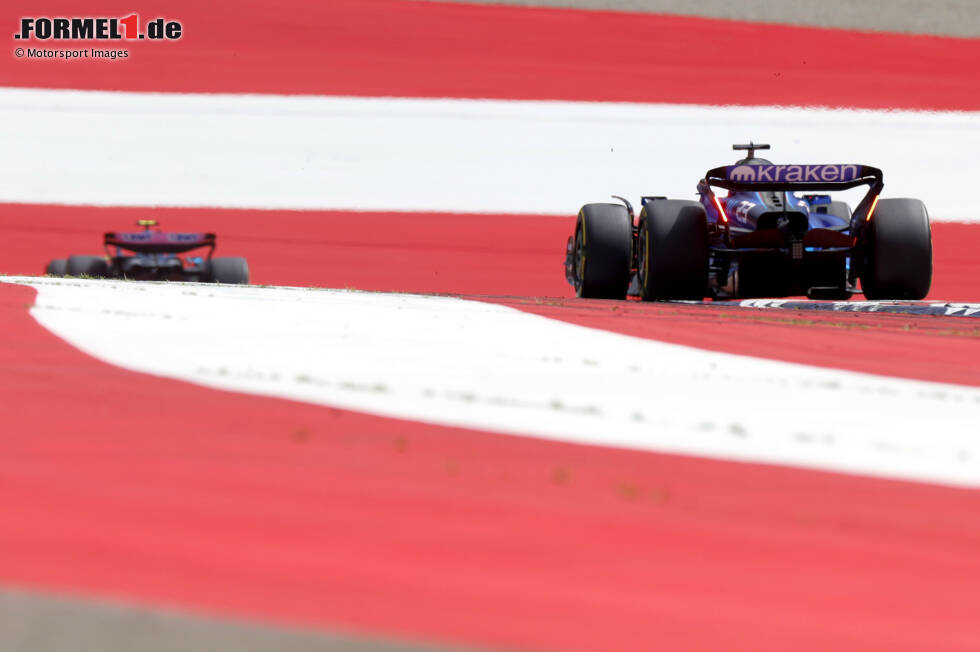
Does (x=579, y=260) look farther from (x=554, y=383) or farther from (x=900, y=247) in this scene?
(x=554, y=383)

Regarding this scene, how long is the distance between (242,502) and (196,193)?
40.9 feet

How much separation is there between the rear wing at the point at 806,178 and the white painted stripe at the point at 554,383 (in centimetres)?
279

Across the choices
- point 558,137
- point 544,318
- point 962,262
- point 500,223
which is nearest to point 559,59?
point 558,137

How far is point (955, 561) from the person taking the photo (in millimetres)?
2025

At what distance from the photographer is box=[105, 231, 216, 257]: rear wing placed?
13.0 metres

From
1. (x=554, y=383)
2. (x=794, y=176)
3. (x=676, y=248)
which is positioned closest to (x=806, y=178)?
(x=794, y=176)

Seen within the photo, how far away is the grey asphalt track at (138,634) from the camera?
1482 millimetres

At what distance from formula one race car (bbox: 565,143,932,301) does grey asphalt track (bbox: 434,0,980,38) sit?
297 inches

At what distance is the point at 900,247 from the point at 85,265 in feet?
25.6

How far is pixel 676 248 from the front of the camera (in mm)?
8266

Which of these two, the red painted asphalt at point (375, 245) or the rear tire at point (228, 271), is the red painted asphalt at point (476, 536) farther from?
the rear tire at point (228, 271)

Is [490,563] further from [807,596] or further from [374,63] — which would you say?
[374,63]

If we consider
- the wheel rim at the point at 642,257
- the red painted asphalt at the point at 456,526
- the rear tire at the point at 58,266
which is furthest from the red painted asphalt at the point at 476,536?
the rear tire at the point at 58,266

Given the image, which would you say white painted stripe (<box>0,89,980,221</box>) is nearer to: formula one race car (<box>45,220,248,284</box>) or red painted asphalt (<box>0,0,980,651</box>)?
formula one race car (<box>45,220,248,284</box>)
